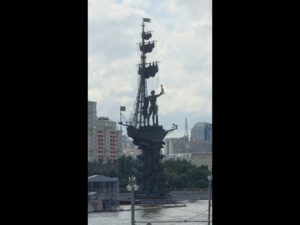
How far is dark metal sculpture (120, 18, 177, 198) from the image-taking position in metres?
5.94

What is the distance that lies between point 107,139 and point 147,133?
5.28 feet

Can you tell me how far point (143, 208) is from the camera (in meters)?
6.36

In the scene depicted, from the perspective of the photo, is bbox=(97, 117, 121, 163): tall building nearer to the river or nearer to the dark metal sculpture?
the dark metal sculpture

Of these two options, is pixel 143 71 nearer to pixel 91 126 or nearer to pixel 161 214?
pixel 161 214

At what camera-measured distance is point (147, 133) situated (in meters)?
6.89

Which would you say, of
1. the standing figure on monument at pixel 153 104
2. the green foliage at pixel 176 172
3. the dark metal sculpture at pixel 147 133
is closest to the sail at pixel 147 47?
the dark metal sculpture at pixel 147 133

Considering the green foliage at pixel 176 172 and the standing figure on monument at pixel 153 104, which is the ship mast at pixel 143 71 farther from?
the green foliage at pixel 176 172

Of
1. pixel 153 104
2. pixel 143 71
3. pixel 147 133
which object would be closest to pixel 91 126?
pixel 143 71

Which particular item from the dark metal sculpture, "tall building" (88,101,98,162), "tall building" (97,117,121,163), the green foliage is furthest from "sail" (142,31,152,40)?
the green foliage
